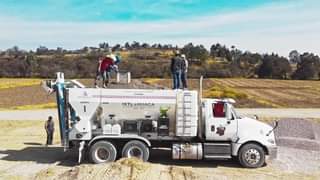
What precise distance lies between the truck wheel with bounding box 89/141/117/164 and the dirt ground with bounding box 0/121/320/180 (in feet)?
1.90

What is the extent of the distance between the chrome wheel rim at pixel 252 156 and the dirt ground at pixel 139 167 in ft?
1.20

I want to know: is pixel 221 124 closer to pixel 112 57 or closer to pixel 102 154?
pixel 102 154

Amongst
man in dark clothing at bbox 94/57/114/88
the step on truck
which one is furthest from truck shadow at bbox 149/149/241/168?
man in dark clothing at bbox 94/57/114/88

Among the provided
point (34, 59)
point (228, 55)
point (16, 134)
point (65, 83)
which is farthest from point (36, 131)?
point (228, 55)

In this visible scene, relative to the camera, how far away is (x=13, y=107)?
4953 cm

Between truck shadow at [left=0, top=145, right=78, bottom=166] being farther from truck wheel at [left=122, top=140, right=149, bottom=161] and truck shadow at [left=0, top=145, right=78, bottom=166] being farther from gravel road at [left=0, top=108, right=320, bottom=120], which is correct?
gravel road at [left=0, top=108, right=320, bottom=120]

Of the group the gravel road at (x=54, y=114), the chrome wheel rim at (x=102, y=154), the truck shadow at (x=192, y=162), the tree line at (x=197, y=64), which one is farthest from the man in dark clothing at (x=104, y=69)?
the tree line at (x=197, y=64)

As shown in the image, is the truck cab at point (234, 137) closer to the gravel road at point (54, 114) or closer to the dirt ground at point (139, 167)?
the dirt ground at point (139, 167)

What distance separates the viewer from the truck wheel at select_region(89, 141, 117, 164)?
55.2ft

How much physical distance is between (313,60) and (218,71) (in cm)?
1976

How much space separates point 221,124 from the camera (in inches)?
663

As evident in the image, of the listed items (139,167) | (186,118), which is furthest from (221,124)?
(139,167)

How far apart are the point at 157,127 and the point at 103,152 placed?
2.00 meters

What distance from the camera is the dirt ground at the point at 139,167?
14.0m
